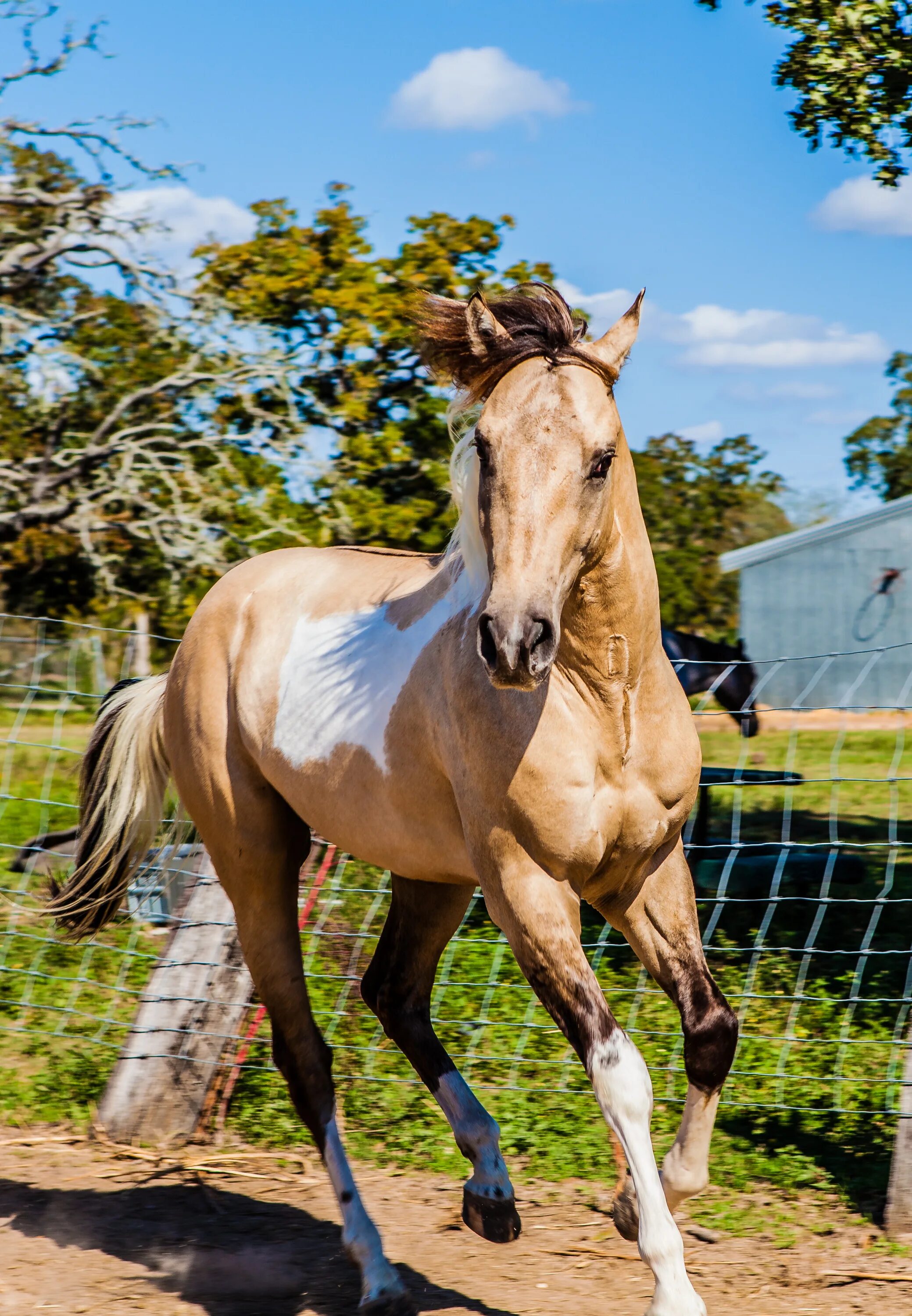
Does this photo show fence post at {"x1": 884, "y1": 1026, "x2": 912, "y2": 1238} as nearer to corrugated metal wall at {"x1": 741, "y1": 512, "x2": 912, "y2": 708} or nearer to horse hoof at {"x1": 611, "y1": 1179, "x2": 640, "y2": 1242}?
horse hoof at {"x1": 611, "y1": 1179, "x2": 640, "y2": 1242}

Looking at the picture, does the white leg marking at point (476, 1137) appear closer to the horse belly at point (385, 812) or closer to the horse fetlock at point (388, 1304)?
the horse fetlock at point (388, 1304)

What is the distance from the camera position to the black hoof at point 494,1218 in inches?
113

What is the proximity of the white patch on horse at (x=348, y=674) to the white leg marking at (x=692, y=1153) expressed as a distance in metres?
1.03

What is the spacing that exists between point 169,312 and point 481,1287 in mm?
10360

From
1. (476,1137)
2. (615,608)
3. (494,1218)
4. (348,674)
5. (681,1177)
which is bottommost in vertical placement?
(494,1218)

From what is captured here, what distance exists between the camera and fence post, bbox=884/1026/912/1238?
3174 millimetres

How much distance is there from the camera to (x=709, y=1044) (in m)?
2.65

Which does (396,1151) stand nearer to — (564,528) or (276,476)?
(564,528)

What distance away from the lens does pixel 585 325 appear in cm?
258

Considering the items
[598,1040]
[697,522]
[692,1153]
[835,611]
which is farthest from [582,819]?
[697,522]

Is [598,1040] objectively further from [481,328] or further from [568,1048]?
[568,1048]

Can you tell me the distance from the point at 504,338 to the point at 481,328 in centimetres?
5

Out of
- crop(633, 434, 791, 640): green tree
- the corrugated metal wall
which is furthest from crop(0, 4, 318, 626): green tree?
crop(633, 434, 791, 640): green tree

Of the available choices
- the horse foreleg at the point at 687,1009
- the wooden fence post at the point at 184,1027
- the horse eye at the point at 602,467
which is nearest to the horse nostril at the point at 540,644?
the horse eye at the point at 602,467
